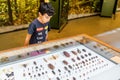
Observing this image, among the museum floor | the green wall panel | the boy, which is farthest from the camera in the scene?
the green wall panel

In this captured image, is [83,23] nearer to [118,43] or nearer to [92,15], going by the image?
[92,15]

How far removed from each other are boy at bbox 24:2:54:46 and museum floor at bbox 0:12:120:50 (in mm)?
1684

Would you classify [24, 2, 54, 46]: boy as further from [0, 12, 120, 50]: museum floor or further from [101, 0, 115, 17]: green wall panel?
[101, 0, 115, 17]: green wall panel

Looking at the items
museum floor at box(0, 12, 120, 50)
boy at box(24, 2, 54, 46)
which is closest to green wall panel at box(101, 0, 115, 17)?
museum floor at box(0, 12, 120, 50)

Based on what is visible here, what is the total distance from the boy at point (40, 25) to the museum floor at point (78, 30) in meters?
1.68

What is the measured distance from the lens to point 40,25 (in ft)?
6.86

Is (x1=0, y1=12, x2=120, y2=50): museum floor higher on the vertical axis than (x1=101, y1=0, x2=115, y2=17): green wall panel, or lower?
lower

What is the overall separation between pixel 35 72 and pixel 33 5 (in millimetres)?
3499

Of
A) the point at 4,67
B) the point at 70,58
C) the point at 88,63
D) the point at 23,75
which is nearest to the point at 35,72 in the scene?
the point at 23,75

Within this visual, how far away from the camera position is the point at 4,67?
4.72 feet

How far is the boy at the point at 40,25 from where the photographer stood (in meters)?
1.91

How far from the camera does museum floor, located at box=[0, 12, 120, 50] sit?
3.92 meters

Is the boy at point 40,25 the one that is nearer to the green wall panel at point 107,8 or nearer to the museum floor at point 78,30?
the museum floor at point 78,30

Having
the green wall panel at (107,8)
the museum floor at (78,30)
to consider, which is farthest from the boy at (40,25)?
the green wall panel at (107,8)
